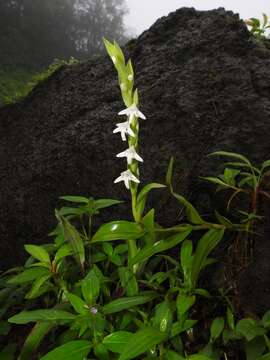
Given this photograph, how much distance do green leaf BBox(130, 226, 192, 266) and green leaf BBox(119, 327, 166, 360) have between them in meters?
0.30

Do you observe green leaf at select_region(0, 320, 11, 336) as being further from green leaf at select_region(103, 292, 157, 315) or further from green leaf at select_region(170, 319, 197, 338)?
green leaf at select_region(170, 319, 197, 338)

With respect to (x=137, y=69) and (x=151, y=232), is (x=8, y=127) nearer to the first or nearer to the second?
(x=137, y=69)

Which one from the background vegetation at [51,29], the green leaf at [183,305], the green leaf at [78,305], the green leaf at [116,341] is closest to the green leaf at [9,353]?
the green leaf at [78,305]

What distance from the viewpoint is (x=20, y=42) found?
14609 millimetres

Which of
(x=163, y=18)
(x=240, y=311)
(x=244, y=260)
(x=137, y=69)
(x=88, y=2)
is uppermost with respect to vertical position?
(x=88, y=2)

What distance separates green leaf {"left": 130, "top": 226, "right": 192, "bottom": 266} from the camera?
1.20 meters

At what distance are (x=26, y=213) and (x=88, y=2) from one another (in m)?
23.0

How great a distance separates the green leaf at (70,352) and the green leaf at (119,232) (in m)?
0.38

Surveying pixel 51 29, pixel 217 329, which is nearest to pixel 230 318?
pixel 217 329

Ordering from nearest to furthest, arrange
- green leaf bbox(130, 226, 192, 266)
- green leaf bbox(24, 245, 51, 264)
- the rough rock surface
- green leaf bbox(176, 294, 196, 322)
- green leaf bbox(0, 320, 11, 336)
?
green leaf bbox(176, 294, 196, 322) → green leaf bbox(130, 226, 192, 266) → green leaf bbox(24, 245, 51, 264) → green leaf bbox(0, 320, 11, 336) → the rough rock surface

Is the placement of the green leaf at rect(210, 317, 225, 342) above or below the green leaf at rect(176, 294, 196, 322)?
below

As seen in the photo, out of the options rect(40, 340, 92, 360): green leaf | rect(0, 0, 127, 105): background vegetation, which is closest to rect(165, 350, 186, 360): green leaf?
rect(40, 340, 92, 360): green leaf

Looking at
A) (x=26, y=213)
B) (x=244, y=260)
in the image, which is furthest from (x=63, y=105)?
(x=244, y=260)

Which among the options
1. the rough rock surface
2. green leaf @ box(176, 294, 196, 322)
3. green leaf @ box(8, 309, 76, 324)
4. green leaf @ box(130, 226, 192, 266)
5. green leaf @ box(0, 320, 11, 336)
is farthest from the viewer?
the rough rock surface
